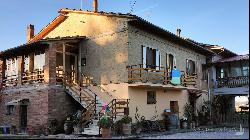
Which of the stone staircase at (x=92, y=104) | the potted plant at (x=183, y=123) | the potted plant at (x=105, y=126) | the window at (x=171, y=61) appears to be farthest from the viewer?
the window at (x=171, y=61)

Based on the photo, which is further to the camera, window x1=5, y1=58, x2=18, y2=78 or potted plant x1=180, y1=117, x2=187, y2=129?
window x1=5, y1=58, x2=18, y2=78

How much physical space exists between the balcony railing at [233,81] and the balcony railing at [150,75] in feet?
21.9

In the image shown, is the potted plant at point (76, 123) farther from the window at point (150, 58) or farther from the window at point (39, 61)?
the window at point (150, 58)

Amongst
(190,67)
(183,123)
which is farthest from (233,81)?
(183,123)

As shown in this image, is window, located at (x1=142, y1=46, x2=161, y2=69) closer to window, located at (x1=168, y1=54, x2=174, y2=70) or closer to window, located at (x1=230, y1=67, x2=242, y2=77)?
window, located at (x1=168, y1=54, x2=174, y2=70)

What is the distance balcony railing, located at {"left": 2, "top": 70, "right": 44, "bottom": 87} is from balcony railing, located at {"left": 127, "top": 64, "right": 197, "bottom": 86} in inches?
246

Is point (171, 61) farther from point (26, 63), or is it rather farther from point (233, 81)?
point (26, 63)

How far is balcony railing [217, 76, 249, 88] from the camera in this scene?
101 feet

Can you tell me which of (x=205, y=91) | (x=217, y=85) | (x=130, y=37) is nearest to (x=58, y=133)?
(x=130, y=37)

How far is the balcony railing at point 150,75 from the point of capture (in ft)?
72.6

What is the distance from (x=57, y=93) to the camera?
2298 cm

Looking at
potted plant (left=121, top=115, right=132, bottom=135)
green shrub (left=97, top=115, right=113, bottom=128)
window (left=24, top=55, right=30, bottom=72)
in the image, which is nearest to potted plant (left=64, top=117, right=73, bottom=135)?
green shrub (left=97, top=115, right=113, bottom=128)

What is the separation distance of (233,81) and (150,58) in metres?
11.2

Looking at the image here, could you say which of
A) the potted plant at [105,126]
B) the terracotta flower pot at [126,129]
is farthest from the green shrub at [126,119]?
the potted plant at [105,126]
